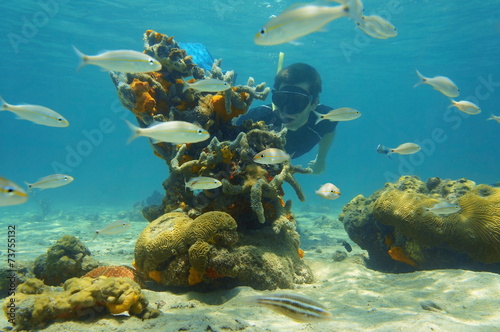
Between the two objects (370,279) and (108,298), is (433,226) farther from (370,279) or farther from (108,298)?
(108,298)

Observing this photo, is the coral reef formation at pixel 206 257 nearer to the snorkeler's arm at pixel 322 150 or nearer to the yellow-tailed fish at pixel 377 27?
the yellow-tailed fish at pixel 377 27

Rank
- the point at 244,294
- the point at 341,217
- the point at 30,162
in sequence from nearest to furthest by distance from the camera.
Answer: the point at 244,294 → the point at 341,217 → the point at 30,162

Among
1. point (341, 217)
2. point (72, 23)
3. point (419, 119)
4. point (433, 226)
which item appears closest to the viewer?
point (433, 226)

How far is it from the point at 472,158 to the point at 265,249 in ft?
274

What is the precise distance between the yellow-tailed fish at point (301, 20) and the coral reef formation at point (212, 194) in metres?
2.54

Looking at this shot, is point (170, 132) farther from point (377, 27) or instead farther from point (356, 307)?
point (377, 27)

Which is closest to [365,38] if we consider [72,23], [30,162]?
[72,23]

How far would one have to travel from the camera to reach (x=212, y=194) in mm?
4926

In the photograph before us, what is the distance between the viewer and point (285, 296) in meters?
2.17

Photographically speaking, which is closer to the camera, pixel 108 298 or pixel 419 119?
pixel 108 298

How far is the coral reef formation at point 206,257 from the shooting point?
13.0 feet

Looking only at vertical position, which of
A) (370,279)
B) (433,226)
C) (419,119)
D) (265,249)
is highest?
(419,119)

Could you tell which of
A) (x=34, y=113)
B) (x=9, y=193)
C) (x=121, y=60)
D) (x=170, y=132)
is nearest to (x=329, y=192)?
(x=170, y=132)

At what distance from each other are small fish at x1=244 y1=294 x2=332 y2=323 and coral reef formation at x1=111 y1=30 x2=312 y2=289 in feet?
6.16
